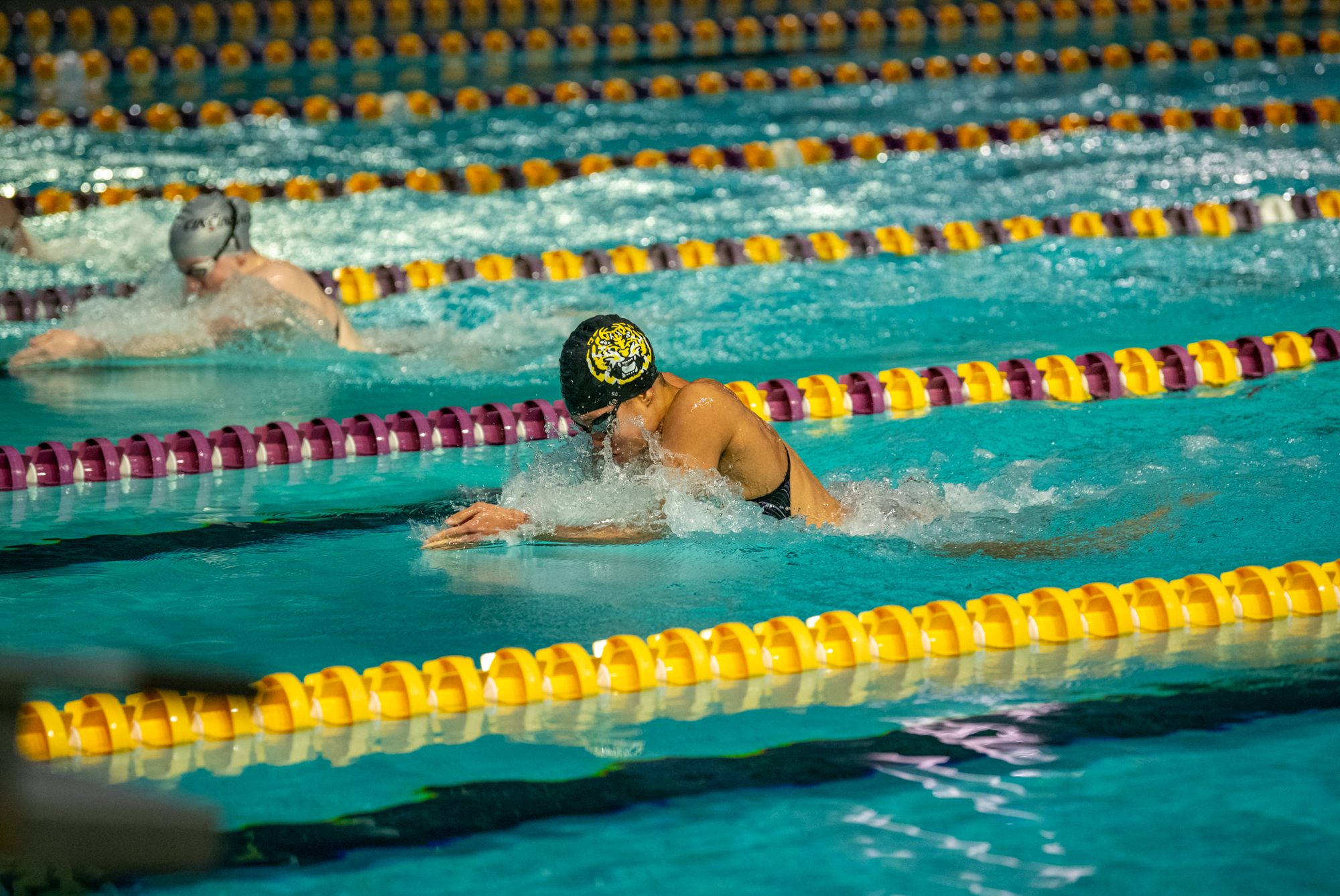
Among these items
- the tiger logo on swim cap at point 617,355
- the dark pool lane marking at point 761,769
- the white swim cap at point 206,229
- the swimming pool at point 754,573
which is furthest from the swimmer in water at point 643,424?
the white swim cap at point 206,229

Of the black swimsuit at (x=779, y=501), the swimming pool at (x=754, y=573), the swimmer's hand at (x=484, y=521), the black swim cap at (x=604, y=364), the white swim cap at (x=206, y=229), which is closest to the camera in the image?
the swimming pool at (x=754, y=573)

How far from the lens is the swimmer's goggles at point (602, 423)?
3658mm

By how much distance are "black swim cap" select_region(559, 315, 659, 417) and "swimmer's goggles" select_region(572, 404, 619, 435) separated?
0.03 m

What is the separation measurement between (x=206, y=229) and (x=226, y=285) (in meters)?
0.22

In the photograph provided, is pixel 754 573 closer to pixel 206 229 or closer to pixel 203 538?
pixel 203 538

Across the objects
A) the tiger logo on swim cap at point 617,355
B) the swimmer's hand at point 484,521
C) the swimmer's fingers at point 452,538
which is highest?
the tiger logo on swim cap at point 617,355

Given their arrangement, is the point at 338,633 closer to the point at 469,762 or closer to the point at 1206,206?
the point at 469,762

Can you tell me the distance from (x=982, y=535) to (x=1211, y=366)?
72.8 inches

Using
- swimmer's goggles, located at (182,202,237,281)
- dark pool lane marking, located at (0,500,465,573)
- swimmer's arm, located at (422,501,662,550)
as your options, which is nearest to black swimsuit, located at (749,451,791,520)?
swimmer's arm, located at (422,501,662,550)

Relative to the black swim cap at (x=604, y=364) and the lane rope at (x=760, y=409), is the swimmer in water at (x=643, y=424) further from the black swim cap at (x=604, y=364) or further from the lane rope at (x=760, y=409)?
the lane rope at (x=760, y=409)

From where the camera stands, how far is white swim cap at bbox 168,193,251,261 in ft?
18.1

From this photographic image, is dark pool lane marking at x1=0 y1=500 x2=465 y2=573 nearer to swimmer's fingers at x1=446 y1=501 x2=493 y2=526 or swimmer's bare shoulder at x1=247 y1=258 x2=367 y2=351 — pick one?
swimmer's fingers at x1=446 y1=501 x2=493 y2=526

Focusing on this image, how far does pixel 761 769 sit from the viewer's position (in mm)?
2932

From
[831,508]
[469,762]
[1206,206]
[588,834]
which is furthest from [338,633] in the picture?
[1206,206]
